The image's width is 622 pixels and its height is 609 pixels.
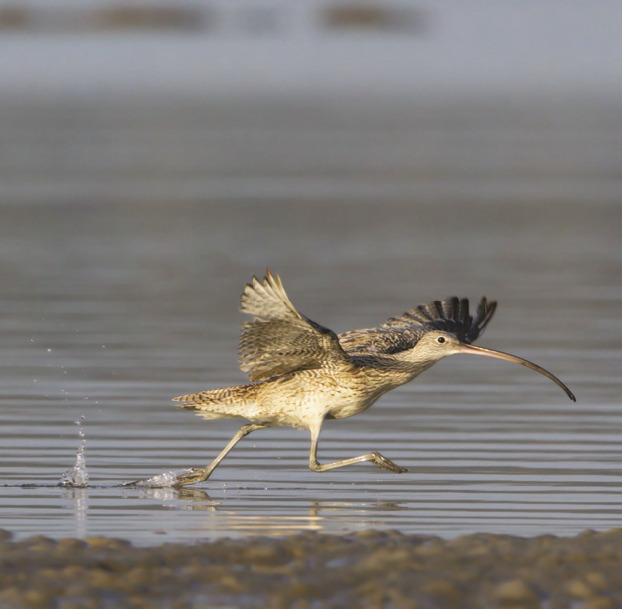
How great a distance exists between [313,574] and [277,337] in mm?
3637

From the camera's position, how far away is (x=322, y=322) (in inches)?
717

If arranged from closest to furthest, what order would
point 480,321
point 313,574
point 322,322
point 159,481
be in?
1. point 313,574
2. point 159,481
3. point 480,321
4. point 322,322

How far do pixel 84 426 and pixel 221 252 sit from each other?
12869mm

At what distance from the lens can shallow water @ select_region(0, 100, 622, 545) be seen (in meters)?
10.4

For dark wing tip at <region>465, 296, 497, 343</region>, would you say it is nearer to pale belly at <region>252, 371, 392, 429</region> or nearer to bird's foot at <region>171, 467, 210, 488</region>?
pale belly at <region>252, 371, 392, 429</region>

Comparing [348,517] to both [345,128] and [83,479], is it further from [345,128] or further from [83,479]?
[345,128]

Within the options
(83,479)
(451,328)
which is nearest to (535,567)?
(83,479)

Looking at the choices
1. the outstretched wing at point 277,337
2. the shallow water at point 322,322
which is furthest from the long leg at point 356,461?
the outstretched wing at point 277,337

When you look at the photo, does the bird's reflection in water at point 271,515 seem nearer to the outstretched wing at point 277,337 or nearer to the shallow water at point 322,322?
the shallow water at point 322,322

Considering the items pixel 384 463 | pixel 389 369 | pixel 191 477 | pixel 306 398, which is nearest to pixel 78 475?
pixel 191 477

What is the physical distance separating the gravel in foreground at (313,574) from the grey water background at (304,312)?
2.68ft

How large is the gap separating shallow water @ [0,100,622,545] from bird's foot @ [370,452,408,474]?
0.38 ft

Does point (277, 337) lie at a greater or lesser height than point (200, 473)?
greater

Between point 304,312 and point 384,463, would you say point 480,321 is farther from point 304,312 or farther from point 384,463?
point 304,312
